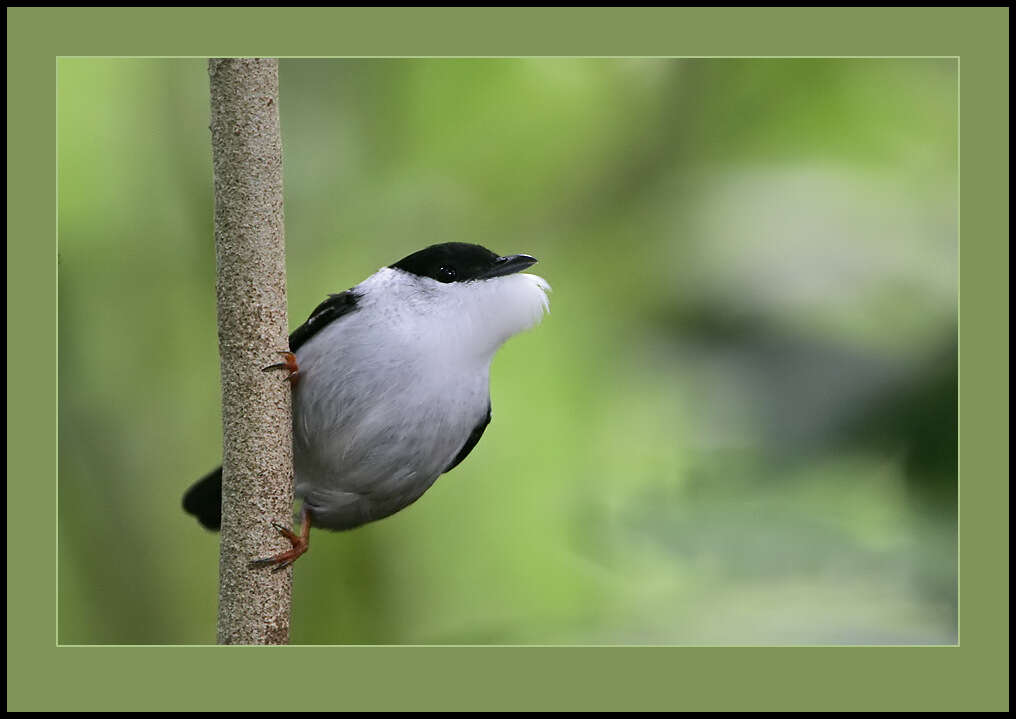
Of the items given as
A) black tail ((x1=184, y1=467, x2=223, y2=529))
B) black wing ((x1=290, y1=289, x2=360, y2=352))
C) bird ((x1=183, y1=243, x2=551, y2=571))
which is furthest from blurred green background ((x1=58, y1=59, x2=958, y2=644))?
bird ((x1=183, y1=243, x2=551, y2=571))

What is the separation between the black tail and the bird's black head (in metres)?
0.75

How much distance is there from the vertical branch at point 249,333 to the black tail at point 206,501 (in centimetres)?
64

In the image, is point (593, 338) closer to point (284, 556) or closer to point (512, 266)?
point (512, 266)

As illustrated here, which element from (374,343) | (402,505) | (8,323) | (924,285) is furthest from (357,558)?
(924,285)

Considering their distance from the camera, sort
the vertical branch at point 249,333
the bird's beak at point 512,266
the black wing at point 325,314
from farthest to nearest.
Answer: the black wing at point 325,314, the bird's beak at point 512,266, the vertical branch at point 249,333

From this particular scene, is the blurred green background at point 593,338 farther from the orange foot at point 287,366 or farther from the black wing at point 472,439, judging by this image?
the orange foot at point 287,366

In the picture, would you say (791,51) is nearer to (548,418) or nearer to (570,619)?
(548,418)

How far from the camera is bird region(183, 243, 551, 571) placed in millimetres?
1876

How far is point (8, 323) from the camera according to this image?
1.66 m

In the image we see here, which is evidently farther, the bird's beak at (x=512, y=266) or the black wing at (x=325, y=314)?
the black wing at (x=325, y=314)

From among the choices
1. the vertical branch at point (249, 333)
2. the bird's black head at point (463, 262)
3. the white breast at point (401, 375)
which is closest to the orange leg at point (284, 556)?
the vertical branch at point (249, 333)

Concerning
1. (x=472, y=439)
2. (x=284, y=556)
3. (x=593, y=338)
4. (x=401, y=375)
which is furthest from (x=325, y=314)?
(x=593, y=338)

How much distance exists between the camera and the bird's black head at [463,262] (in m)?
1.88

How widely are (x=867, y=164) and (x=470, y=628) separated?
4.93ft
